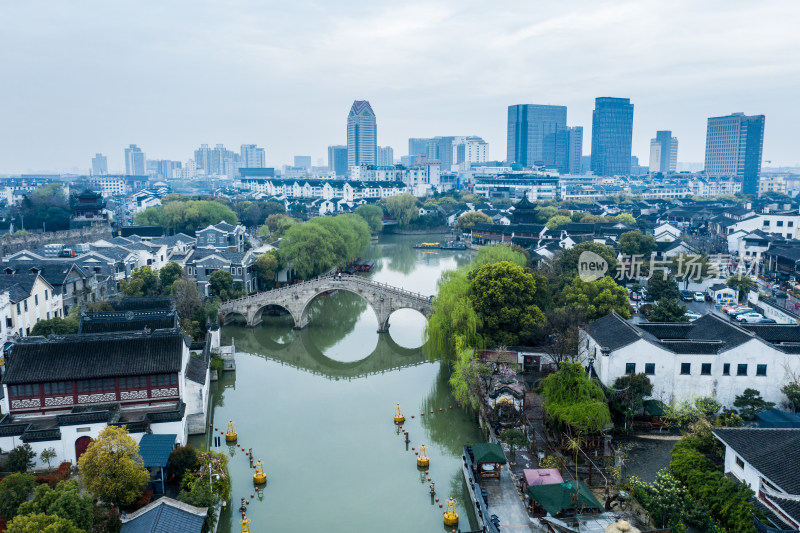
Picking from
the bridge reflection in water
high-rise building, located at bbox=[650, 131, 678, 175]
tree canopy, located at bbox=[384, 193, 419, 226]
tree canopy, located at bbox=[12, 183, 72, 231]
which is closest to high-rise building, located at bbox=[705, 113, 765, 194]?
high-rise building, located at bbox=[650, 131, 678, 175]

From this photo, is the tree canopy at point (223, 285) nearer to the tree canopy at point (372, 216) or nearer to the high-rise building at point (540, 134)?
the tree canopy at point (372, 216)

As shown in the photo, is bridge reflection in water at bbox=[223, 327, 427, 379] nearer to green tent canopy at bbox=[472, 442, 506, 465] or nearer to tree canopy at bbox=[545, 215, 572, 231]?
green tent canopy at bbox=[472, 442, 506, 465]

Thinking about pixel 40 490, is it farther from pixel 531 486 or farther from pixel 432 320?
pixel 432 320

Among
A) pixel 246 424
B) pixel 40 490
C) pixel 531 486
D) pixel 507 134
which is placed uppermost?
pixel 507 134

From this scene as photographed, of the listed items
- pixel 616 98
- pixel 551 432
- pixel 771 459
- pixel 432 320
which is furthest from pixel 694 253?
pixel 616 98

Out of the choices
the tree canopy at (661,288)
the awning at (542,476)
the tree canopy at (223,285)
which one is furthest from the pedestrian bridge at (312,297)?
the awning at (542,476)
